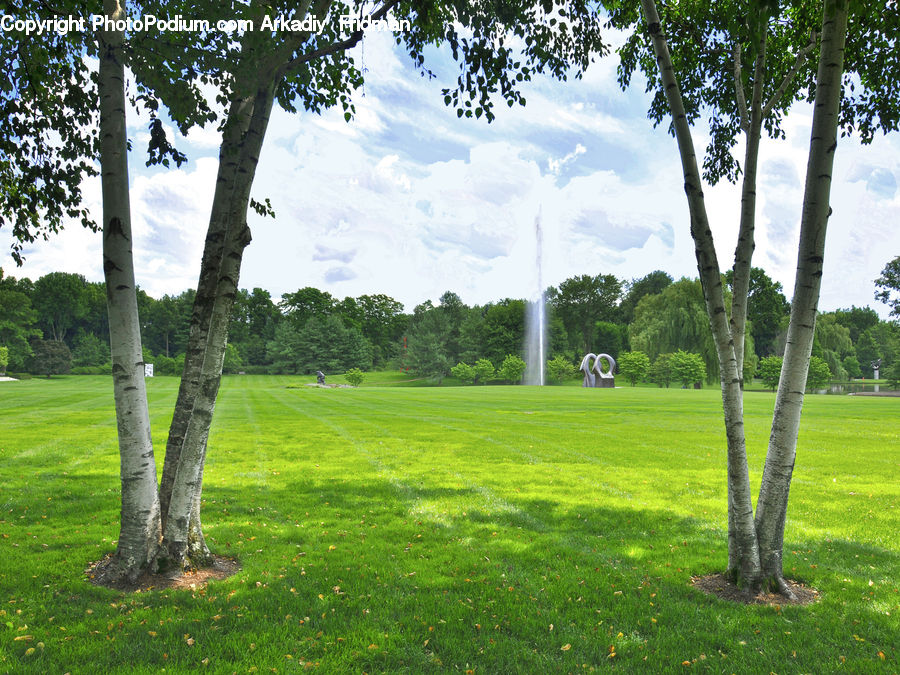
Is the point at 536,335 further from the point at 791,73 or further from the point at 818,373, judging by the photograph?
the point at 791,73

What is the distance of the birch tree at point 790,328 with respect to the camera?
3814 millimetres

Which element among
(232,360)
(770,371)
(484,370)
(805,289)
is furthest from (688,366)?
(232,360)

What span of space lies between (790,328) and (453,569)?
3537 millimetres

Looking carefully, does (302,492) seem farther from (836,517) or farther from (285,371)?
(285,371)

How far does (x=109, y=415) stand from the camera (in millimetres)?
18469

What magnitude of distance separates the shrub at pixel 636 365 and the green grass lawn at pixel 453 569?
3998cm

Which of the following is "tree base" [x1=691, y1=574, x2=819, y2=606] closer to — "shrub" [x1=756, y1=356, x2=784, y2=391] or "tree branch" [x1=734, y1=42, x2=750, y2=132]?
"tree branch" [x1=734, y1=42, x2=750, y2=132]

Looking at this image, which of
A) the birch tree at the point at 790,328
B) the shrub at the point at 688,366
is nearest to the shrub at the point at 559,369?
the shrub at the point at 688,366

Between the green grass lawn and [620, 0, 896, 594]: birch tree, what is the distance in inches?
19.4

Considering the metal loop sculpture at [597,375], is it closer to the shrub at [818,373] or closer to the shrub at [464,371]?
the shrub at [464,371]

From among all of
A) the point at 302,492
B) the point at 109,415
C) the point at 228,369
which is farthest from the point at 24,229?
the point at 228,369

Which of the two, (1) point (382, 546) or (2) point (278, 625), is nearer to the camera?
(2) point (278, 625)

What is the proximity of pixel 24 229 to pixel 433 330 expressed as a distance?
60.6 m

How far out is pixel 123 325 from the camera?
4.14 m
